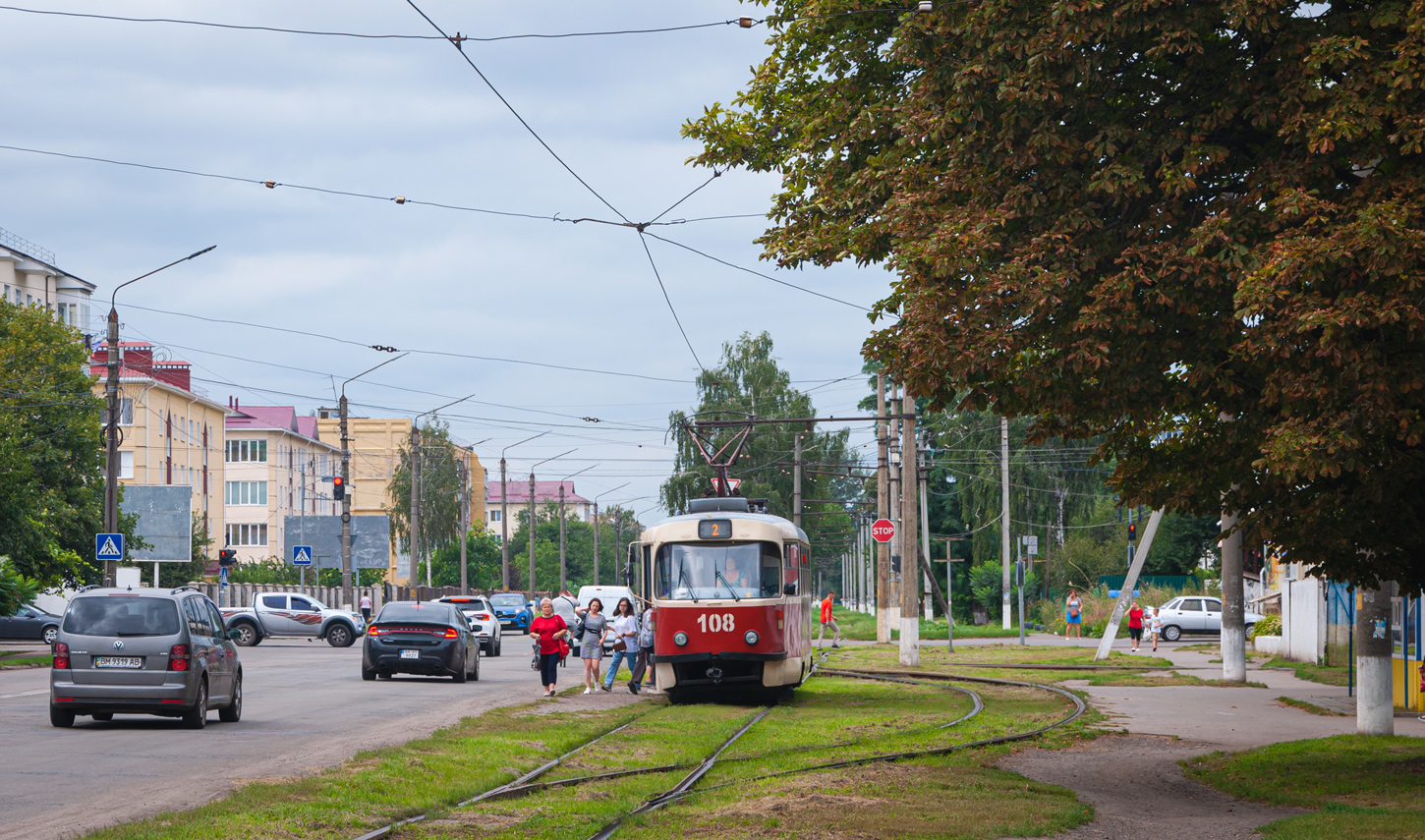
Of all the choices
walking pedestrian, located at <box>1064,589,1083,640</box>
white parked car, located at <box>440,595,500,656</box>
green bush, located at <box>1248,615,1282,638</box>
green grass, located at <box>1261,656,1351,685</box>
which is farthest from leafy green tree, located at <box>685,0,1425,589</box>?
walking pedestrian, located at <box>1064,589,1083,640</box>

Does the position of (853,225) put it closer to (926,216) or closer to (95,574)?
(926,216)

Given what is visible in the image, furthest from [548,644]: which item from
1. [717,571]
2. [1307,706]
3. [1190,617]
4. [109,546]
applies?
[1190,617]

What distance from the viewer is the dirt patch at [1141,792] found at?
36.5 ft

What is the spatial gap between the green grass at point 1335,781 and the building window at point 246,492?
11087 centimetres

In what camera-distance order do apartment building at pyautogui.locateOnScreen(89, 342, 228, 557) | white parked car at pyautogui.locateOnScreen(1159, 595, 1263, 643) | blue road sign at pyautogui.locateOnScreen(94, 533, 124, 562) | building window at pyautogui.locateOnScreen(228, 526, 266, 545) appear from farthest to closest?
building window at pyautogui.locateOnScreen(228, 526, 266, 545)
apartment building at pyautogui.locateOnScreen(89, 342, 228, 557)
white parked car at pyautogui.locateOnScreen(1159, 595, 1263, 643)
blue road sign at pyautogui.locateOnScreen(94, 533, 124, 562)

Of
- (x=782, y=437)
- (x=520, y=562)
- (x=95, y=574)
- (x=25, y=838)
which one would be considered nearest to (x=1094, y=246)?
(x=25, y=838)

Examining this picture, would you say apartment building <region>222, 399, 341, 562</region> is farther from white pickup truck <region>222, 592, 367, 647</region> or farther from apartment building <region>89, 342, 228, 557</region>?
white pickup truck <region>222, 592, 367, 647</region>

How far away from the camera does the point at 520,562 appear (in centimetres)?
14275

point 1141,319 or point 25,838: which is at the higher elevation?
point 1141,319

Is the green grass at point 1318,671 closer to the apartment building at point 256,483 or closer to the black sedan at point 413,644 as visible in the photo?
the black sedan at point 413,644

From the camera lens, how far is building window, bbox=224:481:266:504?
394 feet

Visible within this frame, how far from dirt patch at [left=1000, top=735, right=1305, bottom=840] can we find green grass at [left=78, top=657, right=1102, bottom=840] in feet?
1.10

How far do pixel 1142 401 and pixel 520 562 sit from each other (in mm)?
132176

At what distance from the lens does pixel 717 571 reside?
23.5 metres
